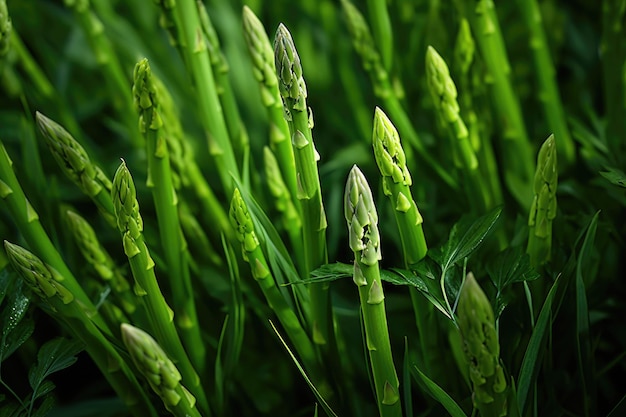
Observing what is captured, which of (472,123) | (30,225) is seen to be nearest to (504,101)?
(472,123)

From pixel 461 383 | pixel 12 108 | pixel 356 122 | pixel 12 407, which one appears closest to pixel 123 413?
pixel 12 407

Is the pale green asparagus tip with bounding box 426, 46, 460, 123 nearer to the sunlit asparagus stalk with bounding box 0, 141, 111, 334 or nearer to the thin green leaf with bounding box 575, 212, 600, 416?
the thin green leaf with bounding box 575, 212, 600, 416

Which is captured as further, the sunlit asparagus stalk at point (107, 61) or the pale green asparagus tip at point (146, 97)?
the sunlit asparagus stalk at point (107, 61)

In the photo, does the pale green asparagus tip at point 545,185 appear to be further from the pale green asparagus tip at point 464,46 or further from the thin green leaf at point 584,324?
the pale green asparagus tip at point 464,46

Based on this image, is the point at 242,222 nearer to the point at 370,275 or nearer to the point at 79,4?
the point at 370,275

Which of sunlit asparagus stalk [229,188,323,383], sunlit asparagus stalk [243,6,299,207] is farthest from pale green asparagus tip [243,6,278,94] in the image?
sunlit asparagus stalk [229,188,323,383]

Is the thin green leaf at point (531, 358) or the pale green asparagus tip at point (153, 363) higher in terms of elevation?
the pale green asparagus tip at point (153, 363)

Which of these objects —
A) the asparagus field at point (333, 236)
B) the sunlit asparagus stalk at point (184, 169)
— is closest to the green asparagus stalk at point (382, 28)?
the asparagus field at point (333, 236)
